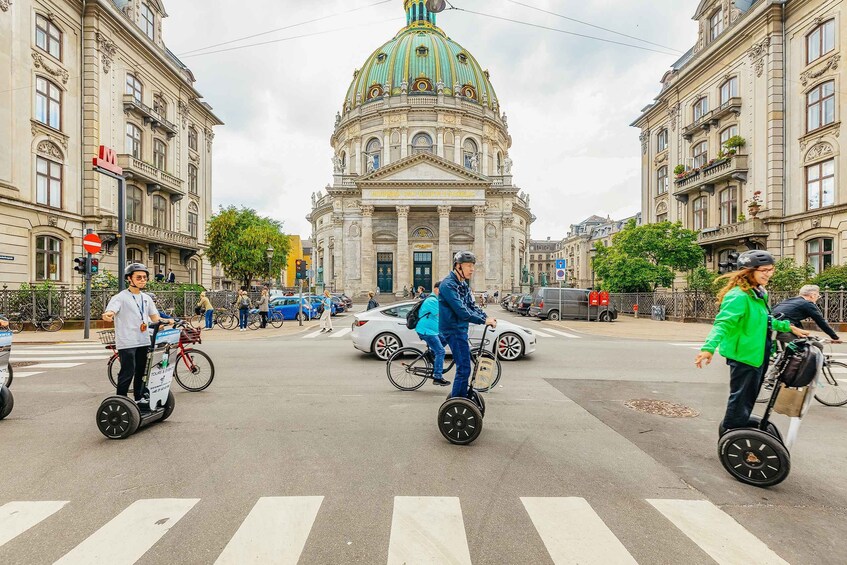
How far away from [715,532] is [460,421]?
242 centimetres

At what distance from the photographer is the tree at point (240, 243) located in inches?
1366

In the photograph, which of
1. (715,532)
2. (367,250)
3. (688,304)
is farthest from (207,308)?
(367,250)

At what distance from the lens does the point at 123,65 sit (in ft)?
90.9

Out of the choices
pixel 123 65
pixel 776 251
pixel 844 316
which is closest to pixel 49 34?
pixel 123 65

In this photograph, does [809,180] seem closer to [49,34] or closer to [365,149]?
[49,34]

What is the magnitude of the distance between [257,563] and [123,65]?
33754 mm

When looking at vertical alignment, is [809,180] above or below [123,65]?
below

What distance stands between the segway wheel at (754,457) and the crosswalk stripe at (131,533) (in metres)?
4.62

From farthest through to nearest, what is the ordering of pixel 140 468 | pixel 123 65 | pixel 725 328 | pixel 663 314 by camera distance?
pixel 123 65 < pixel 663 314 < pixel 140 468 < pixel 725 328

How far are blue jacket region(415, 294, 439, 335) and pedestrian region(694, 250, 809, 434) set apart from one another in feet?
12.8

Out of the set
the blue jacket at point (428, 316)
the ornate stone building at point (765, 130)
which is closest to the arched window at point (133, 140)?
the blue jacket at point (428, 316)

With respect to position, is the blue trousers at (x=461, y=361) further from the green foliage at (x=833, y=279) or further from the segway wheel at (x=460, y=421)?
the green foliage at (x=833, y=279)

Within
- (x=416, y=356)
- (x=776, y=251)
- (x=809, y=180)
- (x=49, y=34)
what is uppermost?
(x=49, y=34)

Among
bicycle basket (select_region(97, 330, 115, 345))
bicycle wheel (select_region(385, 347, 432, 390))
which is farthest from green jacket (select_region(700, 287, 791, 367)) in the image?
bicycle basket (select_region(97, 330, 115, 345))
